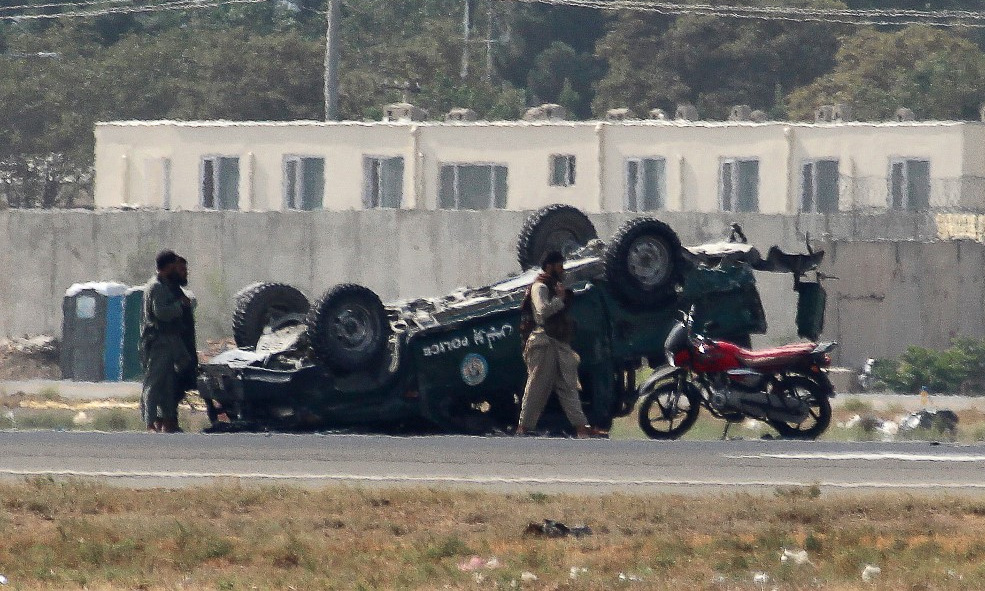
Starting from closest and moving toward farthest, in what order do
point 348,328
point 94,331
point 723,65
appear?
point 348,328 < point 94,331 < point 723,65

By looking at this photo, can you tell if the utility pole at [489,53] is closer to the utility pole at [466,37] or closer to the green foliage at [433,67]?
the green foliage at [433,67]

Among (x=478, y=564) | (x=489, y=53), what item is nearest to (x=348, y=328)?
(x=478, y=564)

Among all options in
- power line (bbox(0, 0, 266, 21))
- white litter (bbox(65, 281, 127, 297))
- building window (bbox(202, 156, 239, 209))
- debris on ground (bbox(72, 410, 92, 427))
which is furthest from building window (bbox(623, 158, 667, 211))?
power line (bbox(0, 0, 266, 21))

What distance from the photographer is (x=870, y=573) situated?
9.38m

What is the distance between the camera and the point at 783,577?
9.33 m

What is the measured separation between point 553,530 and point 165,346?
7421 millimetres

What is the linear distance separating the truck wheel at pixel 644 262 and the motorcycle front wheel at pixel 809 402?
132 cm

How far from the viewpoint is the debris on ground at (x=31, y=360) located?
34.0 metres

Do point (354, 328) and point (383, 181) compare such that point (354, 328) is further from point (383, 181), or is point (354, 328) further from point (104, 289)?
point (383, 181)

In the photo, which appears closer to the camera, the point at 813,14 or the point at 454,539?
the point at 454,539

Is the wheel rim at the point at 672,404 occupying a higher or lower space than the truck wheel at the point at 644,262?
lower

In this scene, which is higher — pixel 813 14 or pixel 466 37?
pixel 466 37

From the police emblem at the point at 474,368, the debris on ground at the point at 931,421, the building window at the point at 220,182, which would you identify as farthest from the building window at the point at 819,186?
the police emblem at the point at 474,368

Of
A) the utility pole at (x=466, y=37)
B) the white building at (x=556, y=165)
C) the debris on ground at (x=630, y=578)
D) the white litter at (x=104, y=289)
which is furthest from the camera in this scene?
the utility pole at (x=466, y=37)
